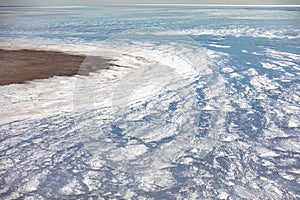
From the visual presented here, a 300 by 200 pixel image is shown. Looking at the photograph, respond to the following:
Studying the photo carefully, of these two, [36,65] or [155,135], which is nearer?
[155,135]

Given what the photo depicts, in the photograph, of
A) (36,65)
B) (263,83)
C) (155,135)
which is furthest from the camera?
(36,65)

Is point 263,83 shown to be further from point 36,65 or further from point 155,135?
point 36,65

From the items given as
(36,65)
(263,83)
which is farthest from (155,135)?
(36,65)

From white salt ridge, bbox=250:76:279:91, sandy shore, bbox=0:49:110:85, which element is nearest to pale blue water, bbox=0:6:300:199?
white salt ridge, bbox=250:76:279:91

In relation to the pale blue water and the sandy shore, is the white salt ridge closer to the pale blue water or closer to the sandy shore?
the pale blue water

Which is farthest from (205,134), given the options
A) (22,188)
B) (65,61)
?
(65,61)

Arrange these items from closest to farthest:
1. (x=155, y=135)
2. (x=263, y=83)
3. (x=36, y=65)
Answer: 1. (x=155, y=135)
2. (x=263, y=83)
3. (x=36, y=65)

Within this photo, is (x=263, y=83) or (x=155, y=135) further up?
(x=263, y=83)

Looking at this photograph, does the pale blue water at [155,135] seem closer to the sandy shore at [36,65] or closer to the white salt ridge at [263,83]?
the white salt ridge at [263,83]

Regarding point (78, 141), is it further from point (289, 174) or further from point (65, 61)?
point (65, 61)

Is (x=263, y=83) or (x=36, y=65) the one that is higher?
(x=263, y=83)
